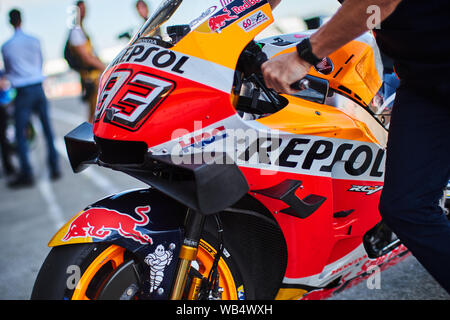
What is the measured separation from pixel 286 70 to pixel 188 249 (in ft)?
2.15

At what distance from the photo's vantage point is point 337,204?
1720 mm

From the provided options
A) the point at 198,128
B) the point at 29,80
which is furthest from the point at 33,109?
the point at 198,128

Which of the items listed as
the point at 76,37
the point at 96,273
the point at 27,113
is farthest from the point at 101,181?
the point at 96,273

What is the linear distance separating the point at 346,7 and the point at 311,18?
0.88 meters

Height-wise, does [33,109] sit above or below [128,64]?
below

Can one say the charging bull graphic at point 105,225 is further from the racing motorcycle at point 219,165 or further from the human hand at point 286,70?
the human hand at point 286,70

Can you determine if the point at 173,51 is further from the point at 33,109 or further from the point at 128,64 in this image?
the point at 33,109

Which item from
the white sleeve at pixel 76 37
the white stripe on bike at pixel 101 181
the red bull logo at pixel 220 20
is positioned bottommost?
the white stripe on bike at pixel 101 181

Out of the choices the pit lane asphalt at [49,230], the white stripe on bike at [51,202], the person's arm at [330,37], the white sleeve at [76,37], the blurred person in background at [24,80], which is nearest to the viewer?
the person's arm at [330,37]

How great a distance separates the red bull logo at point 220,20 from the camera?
1429 millimetres

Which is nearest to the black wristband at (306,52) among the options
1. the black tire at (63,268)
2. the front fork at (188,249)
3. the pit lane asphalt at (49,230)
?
the front fork at (188,249)

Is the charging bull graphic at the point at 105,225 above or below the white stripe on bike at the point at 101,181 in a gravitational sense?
above

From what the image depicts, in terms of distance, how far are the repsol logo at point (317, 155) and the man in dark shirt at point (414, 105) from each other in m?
0.18
